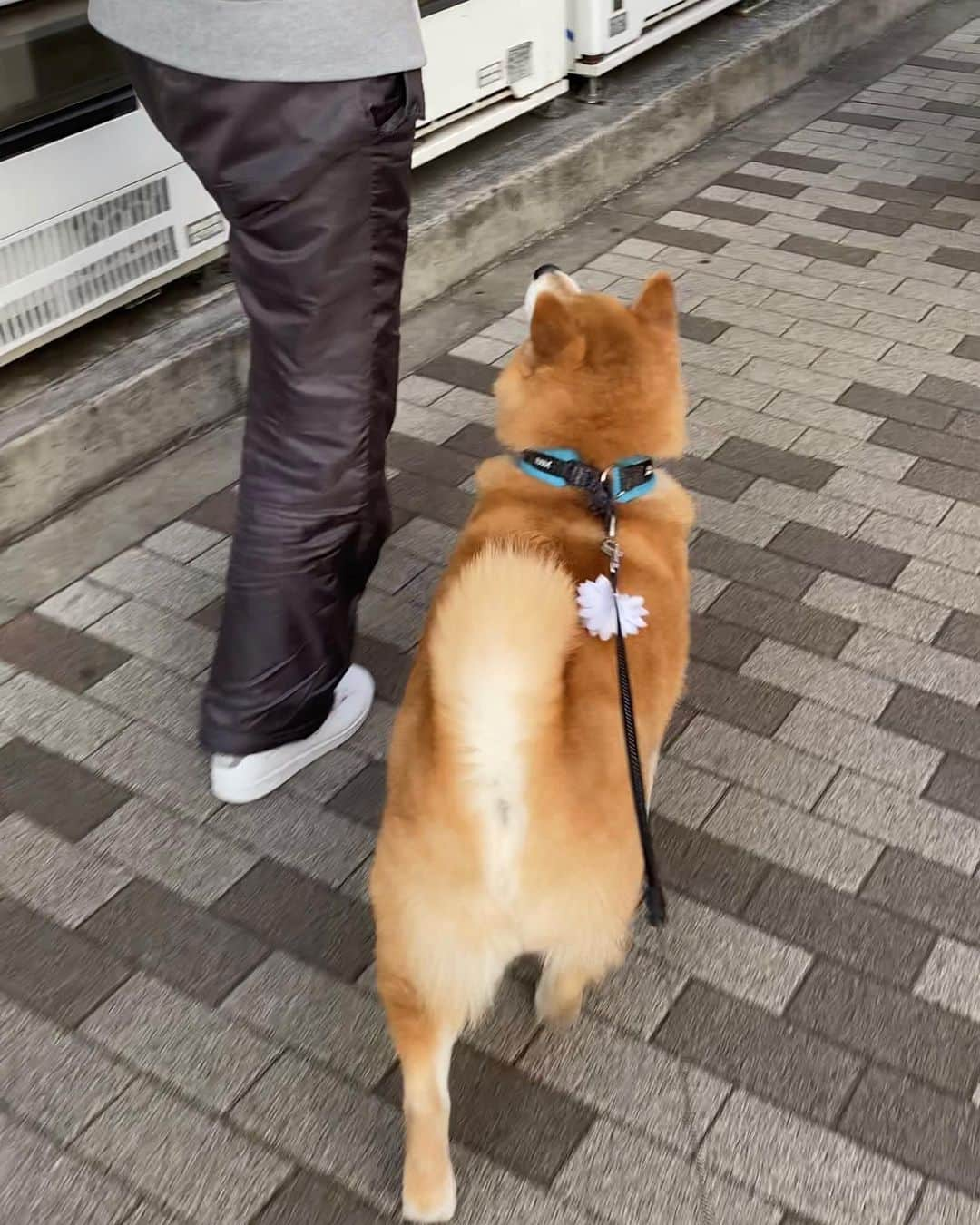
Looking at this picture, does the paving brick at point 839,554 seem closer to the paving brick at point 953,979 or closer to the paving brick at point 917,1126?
the paving brick at point 953,979

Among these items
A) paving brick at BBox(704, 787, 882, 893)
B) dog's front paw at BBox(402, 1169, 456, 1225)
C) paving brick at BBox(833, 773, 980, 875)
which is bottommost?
paving brick at BBox(833, 773, 980, 875)

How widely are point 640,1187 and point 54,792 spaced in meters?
1.28

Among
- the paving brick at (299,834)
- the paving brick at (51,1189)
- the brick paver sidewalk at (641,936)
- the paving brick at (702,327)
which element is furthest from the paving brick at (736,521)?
the paving brick at (51,1189)

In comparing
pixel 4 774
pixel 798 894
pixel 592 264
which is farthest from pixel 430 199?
pixel 798 894

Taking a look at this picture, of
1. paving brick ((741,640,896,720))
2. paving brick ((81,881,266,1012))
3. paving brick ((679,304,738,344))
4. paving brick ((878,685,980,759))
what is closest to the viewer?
paving brick ((81,881,266,1012))

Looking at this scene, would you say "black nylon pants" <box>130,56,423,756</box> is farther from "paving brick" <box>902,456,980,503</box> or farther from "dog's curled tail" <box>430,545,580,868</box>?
"paving brick" <box>902,456,980,503</box>

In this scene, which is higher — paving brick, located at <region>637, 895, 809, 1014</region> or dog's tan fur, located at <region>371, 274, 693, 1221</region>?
dog's tan fur, located at <region>371, 274, 693, 1221</region>

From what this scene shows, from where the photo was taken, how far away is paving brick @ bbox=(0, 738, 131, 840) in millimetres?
2393

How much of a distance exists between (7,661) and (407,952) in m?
1.51

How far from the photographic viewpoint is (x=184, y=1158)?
1826mm

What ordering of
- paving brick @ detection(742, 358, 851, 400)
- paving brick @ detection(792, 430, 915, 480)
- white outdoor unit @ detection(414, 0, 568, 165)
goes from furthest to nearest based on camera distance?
white outdoor unit @ detection(414, 0, 568, 165), paving brick @ detection(742, 358, 851, 400), paving brick @ detection(792, 430, 915, 480)

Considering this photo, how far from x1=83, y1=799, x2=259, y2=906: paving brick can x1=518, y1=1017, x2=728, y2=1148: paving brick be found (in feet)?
2.08

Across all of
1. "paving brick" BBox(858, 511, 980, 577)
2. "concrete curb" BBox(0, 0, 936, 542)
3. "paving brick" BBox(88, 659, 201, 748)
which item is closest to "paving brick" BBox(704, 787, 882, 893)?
"paving brick" BBox(858, 511, 980, 577)

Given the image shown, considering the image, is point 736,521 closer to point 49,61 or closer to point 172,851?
point 172,851
